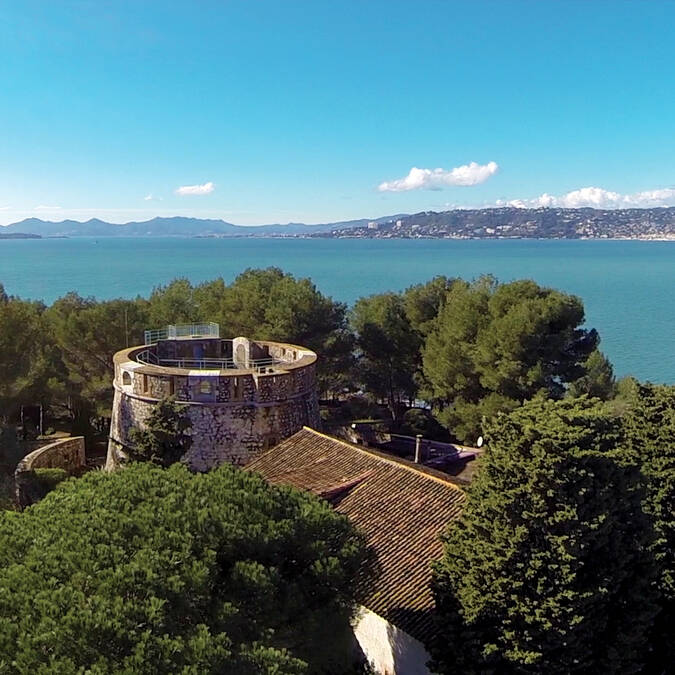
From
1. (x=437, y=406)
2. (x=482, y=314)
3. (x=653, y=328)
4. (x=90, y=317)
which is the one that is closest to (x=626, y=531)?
(x=482, y=314)

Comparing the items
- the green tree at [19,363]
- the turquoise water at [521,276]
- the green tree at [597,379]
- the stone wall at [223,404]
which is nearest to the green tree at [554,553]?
the stone wall at [223,404]

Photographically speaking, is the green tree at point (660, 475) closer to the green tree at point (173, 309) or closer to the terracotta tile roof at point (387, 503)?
the terracotta tile roof at point (387, 503)

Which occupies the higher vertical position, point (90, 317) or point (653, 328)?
point (90, 317)

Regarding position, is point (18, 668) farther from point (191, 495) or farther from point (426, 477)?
point (426, 477)

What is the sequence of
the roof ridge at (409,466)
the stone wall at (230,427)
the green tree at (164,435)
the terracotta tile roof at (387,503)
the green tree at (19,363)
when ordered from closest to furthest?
the terracotta tile roof at (387,503)
the roof ridge at (409,466)
the green tree at (164,435)
the stone wall at (230,427)
the green tree at (19,363)

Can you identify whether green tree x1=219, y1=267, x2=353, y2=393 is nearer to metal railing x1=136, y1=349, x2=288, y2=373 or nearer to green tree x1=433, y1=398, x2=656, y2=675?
metal railing x1=136, y1=349, x2=288, y2=373

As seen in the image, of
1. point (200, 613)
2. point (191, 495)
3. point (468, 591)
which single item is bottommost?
point (468, 591)

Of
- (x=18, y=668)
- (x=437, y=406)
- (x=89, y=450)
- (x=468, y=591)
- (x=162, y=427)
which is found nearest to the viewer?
(x=18, y=668)
